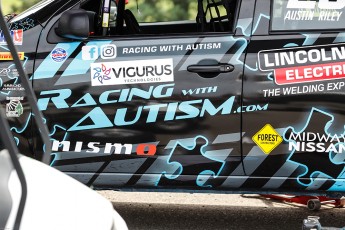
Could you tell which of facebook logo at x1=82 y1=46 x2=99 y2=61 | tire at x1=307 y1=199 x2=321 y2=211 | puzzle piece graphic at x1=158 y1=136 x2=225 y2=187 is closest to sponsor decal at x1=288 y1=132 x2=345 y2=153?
puzzle piece graphic at x1=158 y1=136 x2=225 y2=187

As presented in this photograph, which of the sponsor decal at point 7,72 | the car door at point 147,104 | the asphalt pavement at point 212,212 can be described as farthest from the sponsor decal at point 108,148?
the asphalt pavement at point 212,212

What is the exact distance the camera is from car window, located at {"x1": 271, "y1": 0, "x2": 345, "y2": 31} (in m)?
6.23

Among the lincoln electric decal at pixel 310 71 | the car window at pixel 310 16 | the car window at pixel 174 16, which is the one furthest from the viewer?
the car window at pixel 174 16

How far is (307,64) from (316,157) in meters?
0.59

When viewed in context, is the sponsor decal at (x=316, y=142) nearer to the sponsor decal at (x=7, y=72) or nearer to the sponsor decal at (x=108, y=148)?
the sponsor decal at (x=108, y=148)

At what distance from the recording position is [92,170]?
6.39 meters

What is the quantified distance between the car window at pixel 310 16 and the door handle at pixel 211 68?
1.24 ft

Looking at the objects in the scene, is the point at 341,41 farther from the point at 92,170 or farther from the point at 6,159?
the point at 6,159

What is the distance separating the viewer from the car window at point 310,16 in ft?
20.4

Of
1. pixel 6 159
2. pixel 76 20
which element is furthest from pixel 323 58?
pixel 6 159

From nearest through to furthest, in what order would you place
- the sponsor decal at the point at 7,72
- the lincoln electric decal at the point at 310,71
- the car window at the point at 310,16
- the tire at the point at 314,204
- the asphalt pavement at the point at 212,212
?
1. the lincoln electric decal at the point at 310,71
2. the car window at the point at 310,16
3. the sponsor decal at the point at 7,72
4. the tire at the point at 314,204
5. the asphalt pavement at the point at 212,212

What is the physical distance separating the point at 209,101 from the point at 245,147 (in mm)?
371

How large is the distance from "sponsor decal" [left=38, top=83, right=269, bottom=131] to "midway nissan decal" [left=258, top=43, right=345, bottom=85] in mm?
235

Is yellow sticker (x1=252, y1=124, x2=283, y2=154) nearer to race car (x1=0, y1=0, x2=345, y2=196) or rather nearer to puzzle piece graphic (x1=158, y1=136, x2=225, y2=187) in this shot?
race car (x1=0, y1=0, x2=345, y2=196)
